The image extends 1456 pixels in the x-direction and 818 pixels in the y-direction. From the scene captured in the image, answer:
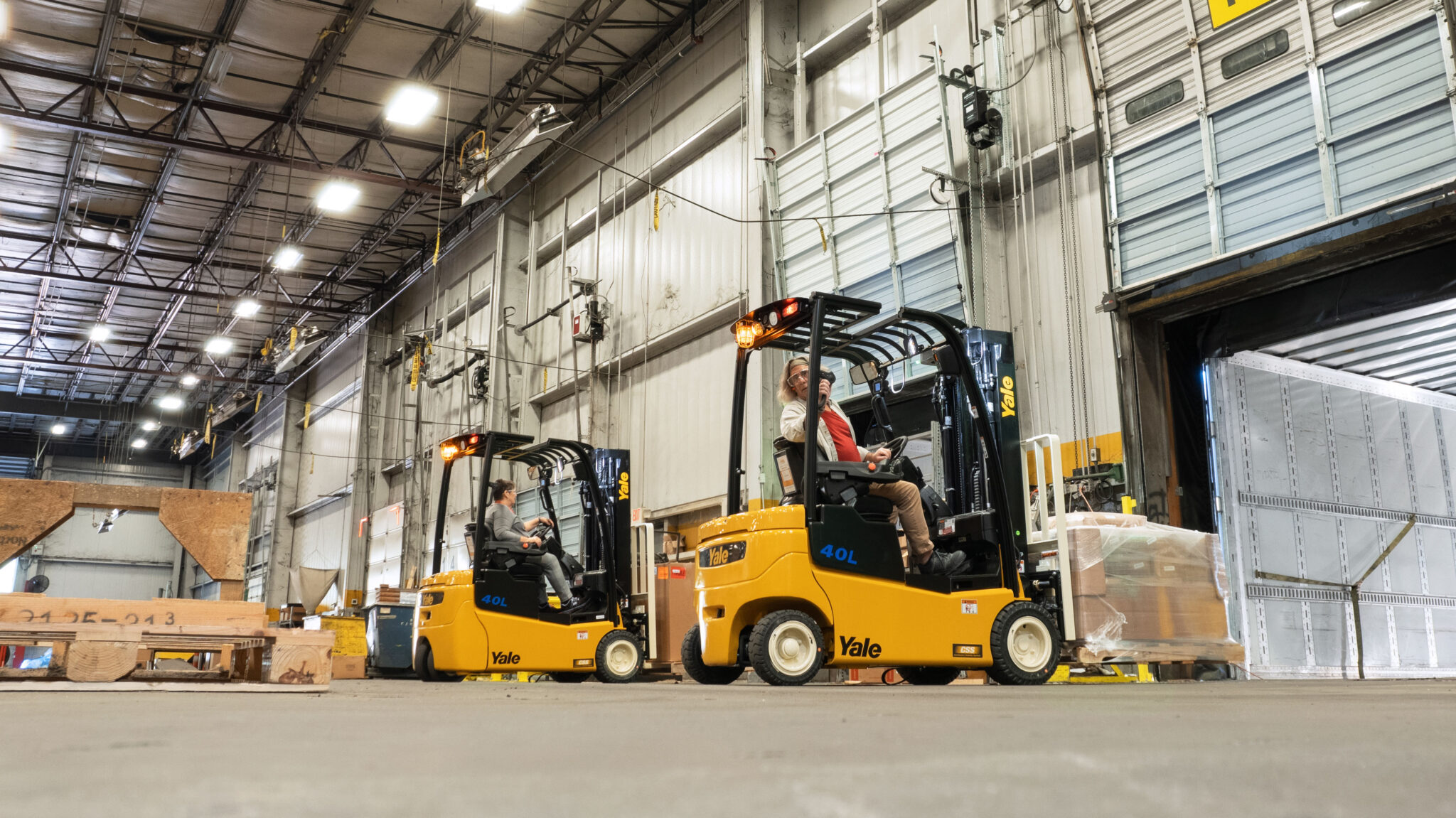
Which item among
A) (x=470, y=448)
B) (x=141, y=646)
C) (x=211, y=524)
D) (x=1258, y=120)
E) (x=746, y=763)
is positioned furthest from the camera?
(x=470, y=448)

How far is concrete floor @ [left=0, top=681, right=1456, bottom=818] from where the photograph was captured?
1.23 meters

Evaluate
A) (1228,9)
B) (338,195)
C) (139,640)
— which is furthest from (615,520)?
(338,195)

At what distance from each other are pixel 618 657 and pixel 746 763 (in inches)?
346

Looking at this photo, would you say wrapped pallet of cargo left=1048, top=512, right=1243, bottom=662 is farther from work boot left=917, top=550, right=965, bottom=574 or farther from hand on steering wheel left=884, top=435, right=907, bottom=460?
hand on steering wheel left=884, top=435, right=907, bottom=460

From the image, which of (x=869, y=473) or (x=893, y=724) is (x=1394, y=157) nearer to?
(x=869, y=473)

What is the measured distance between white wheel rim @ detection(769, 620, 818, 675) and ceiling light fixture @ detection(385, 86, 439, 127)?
11.8m

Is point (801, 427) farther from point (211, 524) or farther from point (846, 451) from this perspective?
point (211, 524)

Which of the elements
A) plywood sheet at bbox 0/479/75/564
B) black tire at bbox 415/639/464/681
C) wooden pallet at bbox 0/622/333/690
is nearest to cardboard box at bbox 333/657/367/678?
black tire at bbox 415/639/464/681

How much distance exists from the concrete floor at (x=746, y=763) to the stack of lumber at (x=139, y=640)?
9.96 feet

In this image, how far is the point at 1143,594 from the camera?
286 inches

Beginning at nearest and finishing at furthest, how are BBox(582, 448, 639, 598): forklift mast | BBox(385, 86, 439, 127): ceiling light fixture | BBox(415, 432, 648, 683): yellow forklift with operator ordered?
BBox(415, 432, 648, 683): yellow forklift with operator → BBox(582, 448, 639, 598): forklift mast → BBox(385, 86, 439, 127): ceiling light fixture

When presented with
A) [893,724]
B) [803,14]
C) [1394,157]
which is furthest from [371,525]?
[893,724]

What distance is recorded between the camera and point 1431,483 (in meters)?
11.4

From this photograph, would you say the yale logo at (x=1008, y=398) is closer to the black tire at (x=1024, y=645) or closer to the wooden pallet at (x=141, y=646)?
the black tire at (x=1024, y=645)
